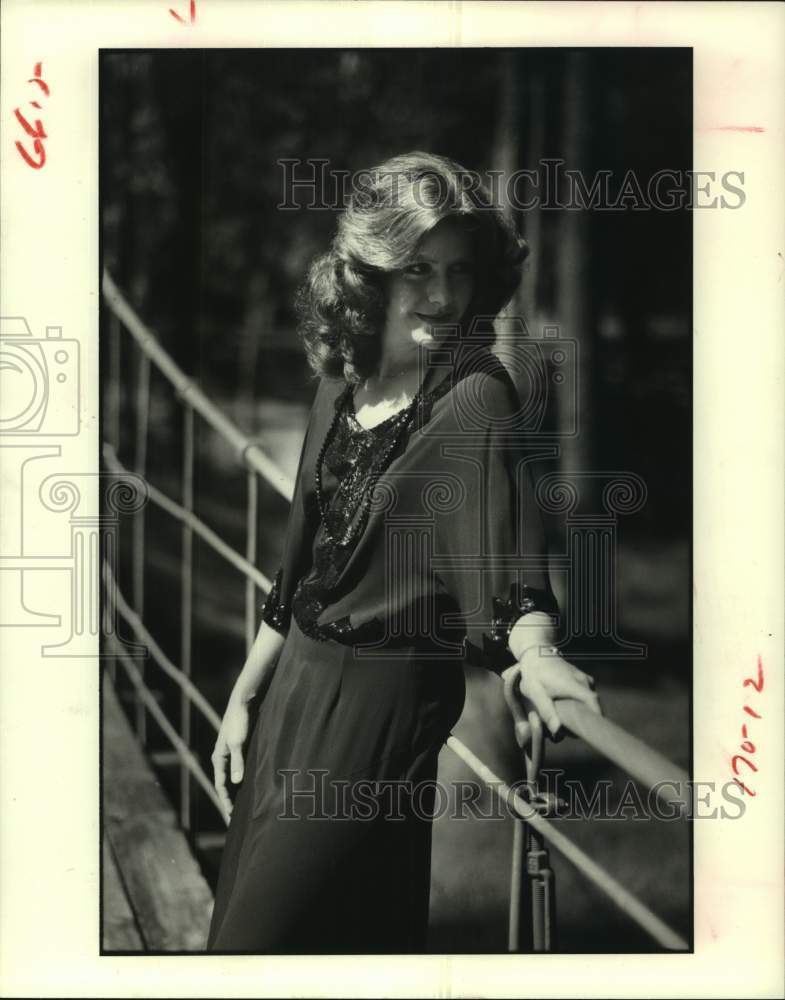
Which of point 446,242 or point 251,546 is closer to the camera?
point 446,242

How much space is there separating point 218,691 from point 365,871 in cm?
41

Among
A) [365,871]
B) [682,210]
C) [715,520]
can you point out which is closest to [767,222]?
[682,210]

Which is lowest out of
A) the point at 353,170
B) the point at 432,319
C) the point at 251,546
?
the point at 251,546

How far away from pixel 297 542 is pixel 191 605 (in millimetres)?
232

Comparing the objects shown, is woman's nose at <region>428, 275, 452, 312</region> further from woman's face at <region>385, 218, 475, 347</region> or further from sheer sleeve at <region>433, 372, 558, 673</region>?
sheer sleeve at <region>433, 372, 558, 673</region>

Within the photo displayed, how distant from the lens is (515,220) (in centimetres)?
216

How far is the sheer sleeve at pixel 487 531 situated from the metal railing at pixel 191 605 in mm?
206

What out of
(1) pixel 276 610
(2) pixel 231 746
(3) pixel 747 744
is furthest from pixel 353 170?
(3) pixel 747 744

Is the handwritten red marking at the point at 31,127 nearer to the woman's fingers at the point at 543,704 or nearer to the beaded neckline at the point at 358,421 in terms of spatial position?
the beaded neckline at the point at 358,421

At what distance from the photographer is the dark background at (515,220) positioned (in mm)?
2168

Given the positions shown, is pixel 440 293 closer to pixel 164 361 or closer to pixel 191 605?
pixel 164 361

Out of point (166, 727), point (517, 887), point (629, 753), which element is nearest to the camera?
point (629, 753)

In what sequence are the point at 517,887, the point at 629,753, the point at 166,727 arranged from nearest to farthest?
the point at 629,753 < the point at 517,887 < the point at 166,727

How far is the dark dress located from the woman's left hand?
0.13 ft
